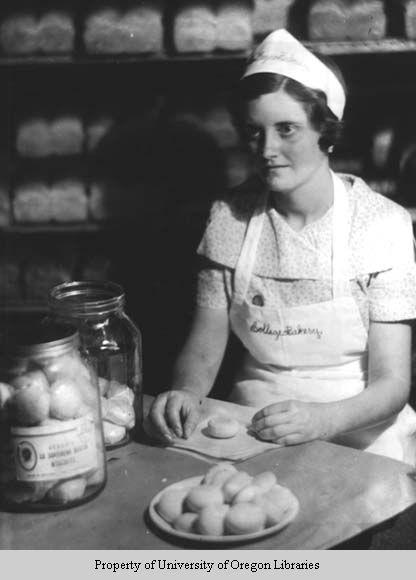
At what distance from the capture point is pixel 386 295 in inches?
67.9

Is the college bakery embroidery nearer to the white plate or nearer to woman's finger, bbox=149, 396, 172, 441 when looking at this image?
woman's finger, bbox=149, 396, 172, 441

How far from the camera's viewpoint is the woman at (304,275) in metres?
1.67

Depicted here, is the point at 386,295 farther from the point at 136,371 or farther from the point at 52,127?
the point at 52,127

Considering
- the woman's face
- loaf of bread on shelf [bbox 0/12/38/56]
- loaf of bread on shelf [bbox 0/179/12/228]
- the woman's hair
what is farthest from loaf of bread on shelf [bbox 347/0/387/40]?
loaf of bread on shelf [bbox 0/179/12/228]

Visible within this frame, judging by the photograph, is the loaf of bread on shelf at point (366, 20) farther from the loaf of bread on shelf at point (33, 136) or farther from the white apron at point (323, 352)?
the loaf of bread on shelf at point (33, 136)

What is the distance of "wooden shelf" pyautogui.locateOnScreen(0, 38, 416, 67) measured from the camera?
2193mm

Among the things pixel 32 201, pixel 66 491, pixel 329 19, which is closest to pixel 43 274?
pixel 32 201

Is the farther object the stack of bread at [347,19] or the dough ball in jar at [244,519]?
the stack of bread at [347,19]

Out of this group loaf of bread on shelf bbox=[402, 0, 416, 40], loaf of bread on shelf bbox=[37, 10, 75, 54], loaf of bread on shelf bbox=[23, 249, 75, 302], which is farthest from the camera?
loaf of bread on shelf bbox=[23, 249, 75, 302]

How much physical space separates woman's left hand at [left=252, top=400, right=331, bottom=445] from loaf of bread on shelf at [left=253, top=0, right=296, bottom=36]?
4.31ft

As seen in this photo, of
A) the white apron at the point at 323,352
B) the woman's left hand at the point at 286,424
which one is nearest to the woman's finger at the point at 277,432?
the woman's left hand at the point at 286,424

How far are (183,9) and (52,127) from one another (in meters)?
0.53

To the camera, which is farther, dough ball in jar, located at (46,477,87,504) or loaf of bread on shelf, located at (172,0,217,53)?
loaf of bread on shelf, located at (172,0,217,53)

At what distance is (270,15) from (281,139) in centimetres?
75
